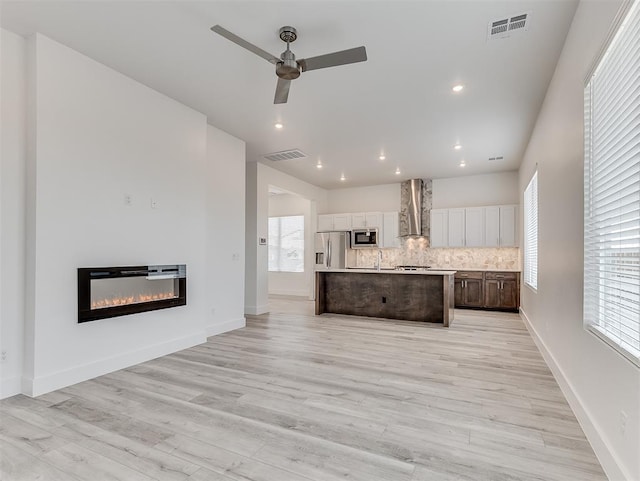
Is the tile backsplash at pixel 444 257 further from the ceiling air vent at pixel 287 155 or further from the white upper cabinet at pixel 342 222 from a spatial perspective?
the ceiling air vent at pixel 287 155

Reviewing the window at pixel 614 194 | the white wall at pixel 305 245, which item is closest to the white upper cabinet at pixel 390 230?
the white wall at pixel 305 245

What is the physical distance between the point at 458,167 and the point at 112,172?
640 cm

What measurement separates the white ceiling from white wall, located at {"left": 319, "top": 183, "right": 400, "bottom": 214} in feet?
11.2

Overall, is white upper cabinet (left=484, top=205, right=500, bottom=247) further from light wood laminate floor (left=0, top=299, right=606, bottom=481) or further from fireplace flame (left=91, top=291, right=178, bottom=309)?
fireplace flame (left=91, top=291, right=178, bottom=309)

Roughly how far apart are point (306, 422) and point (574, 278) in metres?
2.29

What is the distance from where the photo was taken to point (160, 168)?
4.08 metres

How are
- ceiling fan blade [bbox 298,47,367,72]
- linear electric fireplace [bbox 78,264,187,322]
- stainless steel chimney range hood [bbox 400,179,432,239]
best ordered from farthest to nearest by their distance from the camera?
stainless steel chimney range hood [bbox 400,179,432,239], linear electric fireplace [bbox 78,264,187,322], ceiling fan blade [bbox 298,47,367,72]

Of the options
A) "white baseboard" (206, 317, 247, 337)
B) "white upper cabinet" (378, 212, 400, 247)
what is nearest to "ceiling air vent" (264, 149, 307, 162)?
"white baseboard" (206, 317, 247, 337)

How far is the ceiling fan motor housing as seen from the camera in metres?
2.84

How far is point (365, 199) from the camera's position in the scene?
9.37 metres

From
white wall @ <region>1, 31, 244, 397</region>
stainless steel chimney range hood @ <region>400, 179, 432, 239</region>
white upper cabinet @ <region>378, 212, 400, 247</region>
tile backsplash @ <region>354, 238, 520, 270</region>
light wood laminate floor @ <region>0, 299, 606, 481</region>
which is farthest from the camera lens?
white upper cabinet @ <region>378, 212, 400, 247</region>

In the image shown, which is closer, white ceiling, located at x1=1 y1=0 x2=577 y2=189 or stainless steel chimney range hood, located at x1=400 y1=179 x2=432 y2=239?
white ceiling, located at x1=1 y1=0 x2=577 y2=189

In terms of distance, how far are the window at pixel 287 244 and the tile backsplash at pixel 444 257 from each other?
173cm

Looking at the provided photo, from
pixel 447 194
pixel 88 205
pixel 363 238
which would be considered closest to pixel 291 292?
pixel 363 238
